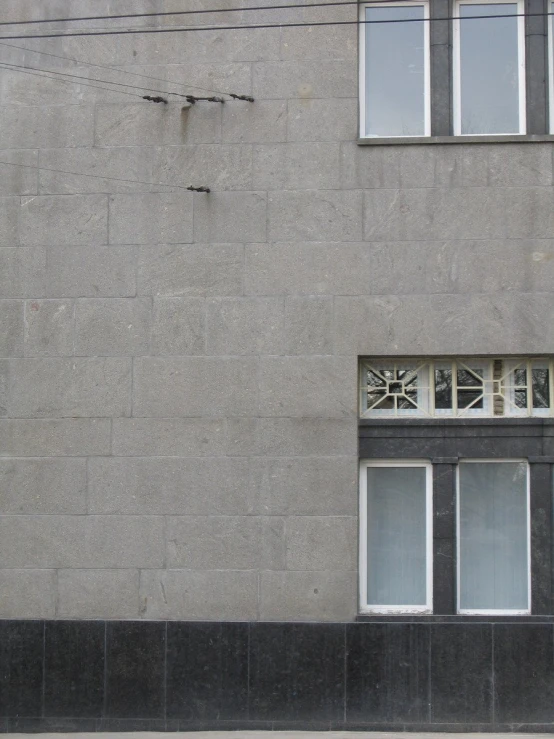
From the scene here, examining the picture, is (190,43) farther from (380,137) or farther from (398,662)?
(398,662)

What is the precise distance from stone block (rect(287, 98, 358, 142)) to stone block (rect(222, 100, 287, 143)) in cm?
12

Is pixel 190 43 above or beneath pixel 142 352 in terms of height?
above

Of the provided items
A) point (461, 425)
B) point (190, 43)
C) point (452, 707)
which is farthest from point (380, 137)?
point (452, 707)

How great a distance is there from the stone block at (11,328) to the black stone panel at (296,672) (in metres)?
3.85

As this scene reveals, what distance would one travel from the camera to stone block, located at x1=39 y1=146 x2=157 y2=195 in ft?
35.4

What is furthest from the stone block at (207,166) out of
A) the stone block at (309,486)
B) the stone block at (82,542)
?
the stone block at (82,542)

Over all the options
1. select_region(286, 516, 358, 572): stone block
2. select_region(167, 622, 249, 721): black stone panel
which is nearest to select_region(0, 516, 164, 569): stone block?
select_region(167, 622, 249, 721): black stone panel

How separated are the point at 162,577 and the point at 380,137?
5155 millimetres

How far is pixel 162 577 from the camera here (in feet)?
34.1

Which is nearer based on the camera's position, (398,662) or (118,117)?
(398,662)

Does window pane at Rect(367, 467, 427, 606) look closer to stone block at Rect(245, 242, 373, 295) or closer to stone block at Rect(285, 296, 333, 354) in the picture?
stone block at Rect(285, 296, 333, 354)

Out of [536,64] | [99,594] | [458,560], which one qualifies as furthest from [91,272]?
[536,64]

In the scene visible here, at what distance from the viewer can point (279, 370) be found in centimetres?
1048

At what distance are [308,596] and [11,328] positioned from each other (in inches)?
166
